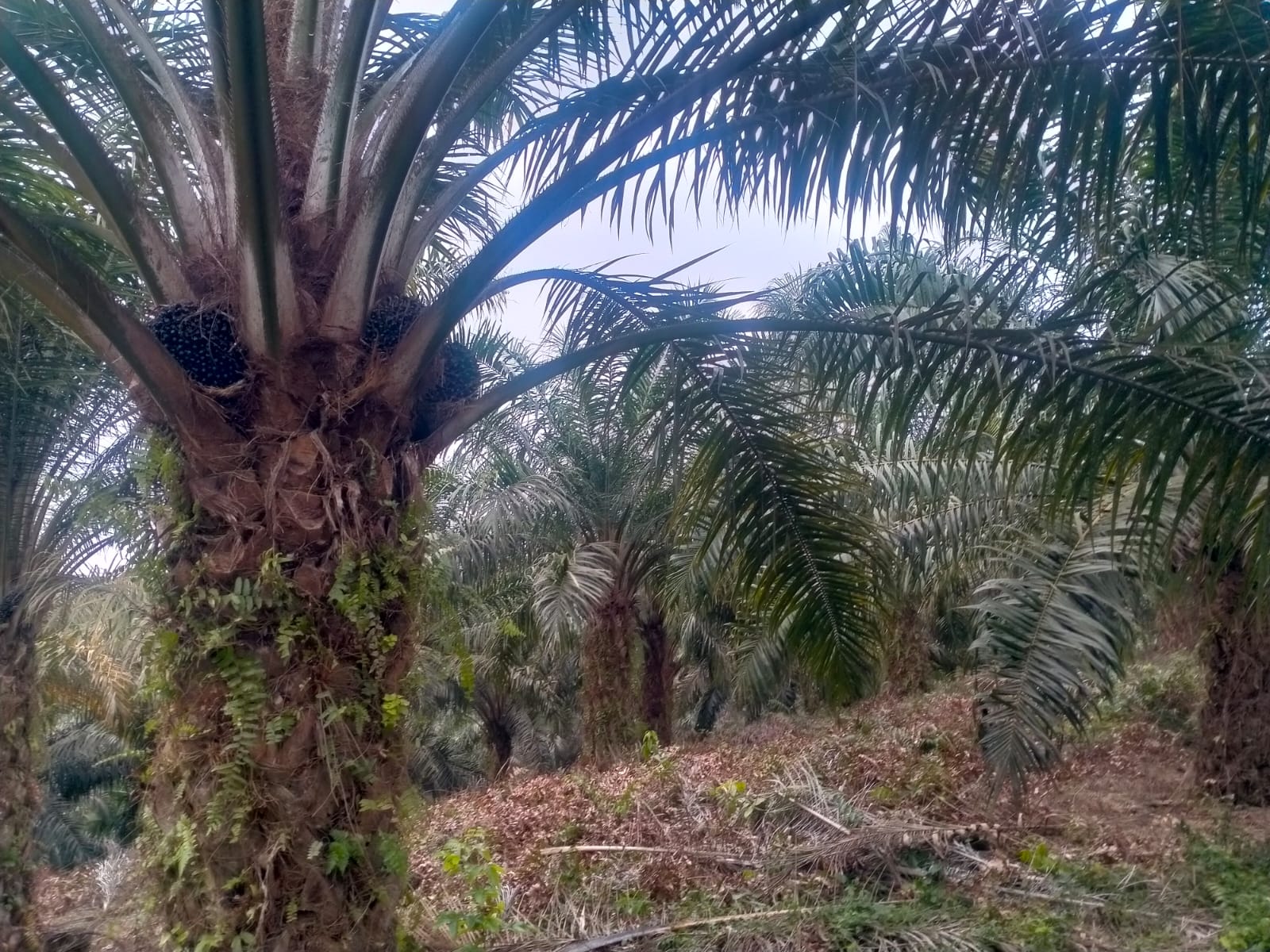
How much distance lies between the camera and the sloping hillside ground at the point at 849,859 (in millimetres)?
4742

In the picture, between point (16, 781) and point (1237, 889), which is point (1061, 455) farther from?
point (16, 781)

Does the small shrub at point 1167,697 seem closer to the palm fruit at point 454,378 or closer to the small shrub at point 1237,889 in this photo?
the small shrub at point 1237,889

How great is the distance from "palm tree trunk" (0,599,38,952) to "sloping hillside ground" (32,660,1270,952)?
6.17ft

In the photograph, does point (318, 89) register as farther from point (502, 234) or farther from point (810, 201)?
point (810, 201)

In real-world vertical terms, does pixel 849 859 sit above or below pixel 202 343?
below

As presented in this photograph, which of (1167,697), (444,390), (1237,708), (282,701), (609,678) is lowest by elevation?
(1167,697)

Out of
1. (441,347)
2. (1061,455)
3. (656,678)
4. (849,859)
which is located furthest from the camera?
(656,678)

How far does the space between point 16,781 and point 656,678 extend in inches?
360

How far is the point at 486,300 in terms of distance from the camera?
3947 millimetres

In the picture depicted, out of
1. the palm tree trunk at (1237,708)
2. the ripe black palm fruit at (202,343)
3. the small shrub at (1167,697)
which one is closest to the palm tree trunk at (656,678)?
the small shrub at (1167,697)

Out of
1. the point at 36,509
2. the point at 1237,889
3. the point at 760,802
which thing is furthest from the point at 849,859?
the point at 36,509

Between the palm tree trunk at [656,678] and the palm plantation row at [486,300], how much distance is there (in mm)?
9058

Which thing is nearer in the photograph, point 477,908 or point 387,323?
point 387,323

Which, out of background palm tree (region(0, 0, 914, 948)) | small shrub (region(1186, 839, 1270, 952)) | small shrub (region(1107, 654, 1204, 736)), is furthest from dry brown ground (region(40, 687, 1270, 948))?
background palm tree (region(0, 0, 914, 948))
